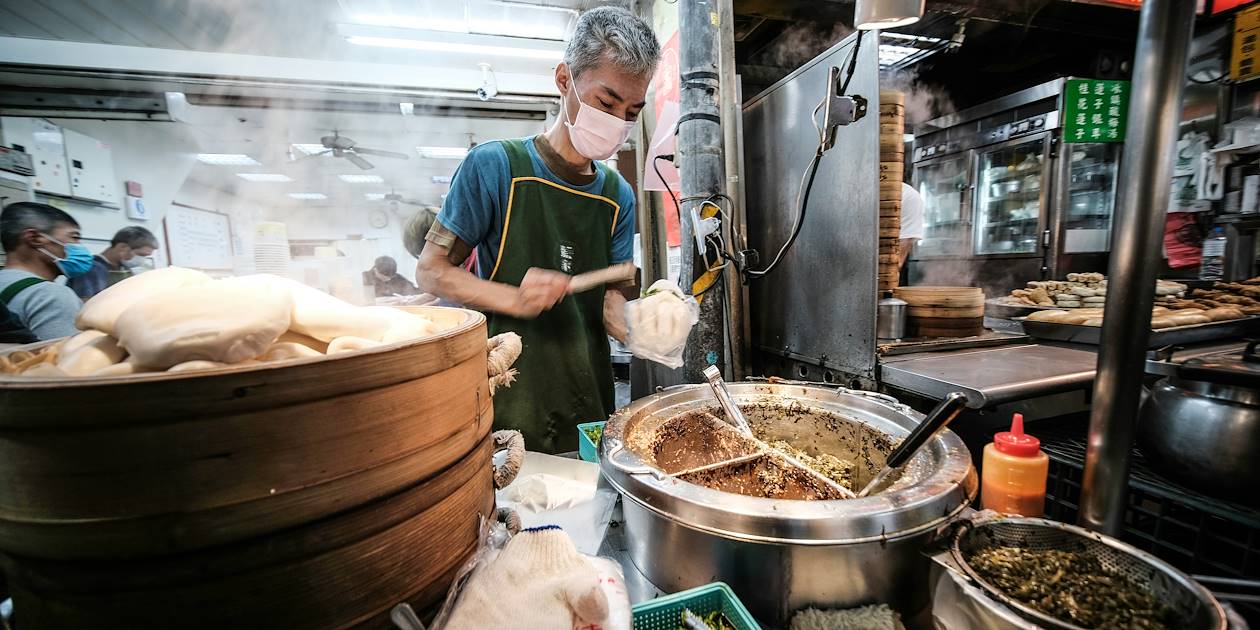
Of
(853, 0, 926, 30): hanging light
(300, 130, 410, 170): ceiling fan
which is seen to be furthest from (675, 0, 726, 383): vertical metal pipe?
(300, 130, 410, 170): ceiling fan

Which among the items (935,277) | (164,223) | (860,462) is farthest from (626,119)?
(164,223)

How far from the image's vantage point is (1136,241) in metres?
0.84

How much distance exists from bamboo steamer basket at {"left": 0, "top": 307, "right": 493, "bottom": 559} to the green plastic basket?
1.85 feet

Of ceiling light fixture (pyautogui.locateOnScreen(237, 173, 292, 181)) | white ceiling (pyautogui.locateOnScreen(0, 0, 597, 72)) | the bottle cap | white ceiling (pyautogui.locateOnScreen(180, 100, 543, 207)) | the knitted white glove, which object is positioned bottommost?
the knitted white glove

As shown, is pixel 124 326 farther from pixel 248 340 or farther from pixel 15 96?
pixel 15 96

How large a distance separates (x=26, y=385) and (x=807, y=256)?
3320 mm

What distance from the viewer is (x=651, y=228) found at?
5.64 meters

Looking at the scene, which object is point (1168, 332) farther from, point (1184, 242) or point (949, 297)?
point (1184, 242)

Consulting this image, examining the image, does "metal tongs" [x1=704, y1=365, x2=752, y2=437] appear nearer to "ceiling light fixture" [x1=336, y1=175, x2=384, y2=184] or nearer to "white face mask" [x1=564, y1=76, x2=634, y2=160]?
"white face mask" [x1=564, y1=76, x2=634, y2=160]

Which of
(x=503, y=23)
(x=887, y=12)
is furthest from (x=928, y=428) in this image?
(x=503, y=23)

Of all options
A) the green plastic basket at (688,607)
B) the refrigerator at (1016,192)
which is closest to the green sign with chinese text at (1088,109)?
the refrigerator at (1016,192)

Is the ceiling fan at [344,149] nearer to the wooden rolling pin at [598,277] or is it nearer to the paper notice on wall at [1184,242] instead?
the wooden rolling pin at [598,277]

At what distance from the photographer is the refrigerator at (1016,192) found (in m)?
5.74

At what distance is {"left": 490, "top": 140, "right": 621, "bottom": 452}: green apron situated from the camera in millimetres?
2420
